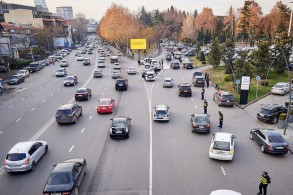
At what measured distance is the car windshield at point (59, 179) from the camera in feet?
43.1

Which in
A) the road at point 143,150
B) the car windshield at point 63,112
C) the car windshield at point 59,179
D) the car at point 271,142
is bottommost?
the road at point 143,150

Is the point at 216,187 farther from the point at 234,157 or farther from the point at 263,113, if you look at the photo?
the point at 263,113

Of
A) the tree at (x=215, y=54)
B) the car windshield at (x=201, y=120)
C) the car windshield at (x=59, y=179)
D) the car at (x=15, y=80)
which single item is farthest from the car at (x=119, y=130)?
the tree at (x=215, y=54)

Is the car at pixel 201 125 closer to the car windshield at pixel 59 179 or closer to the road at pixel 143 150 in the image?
the road at pixel 143 150

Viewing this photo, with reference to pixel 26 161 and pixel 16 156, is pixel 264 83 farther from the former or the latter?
pixel 16 156

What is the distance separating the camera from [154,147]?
1983 centimetres

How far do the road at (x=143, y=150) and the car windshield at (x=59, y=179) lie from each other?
141 cm

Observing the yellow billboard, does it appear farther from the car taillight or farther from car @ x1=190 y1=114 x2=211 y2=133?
the car taillight

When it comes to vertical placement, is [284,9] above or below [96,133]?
above

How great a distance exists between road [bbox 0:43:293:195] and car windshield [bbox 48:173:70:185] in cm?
141

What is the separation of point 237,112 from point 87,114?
15356 mm

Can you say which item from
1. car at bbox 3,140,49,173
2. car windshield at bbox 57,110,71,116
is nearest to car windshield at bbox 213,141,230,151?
car at bbox 3,140,49,173

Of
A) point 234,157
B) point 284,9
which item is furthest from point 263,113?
point 284,9

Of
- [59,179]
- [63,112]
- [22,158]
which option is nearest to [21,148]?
[22,158]
